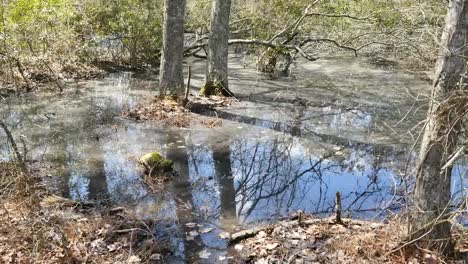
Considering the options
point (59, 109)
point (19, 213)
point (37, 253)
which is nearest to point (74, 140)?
point (59, 109)

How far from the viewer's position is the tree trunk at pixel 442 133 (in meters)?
4.09

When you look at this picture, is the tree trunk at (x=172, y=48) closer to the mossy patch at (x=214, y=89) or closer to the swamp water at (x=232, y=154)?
the mossy patch at (x=214, y=89)

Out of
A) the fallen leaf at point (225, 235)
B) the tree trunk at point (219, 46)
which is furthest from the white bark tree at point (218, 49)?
the fallen leaf at point (225, 235)

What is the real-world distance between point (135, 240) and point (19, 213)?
1385 millimetres

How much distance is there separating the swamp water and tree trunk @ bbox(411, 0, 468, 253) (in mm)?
380

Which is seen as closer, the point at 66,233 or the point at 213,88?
the point at 66,233

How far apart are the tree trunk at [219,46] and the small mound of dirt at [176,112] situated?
0.79 m

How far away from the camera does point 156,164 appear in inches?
289

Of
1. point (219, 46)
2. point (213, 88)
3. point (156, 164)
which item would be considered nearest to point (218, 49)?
point (219, 46)

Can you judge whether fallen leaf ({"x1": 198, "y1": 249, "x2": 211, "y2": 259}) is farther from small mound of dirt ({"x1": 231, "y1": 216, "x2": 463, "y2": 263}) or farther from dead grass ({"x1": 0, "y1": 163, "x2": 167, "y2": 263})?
dead grass ({"x1": 0, "y1": 163, "x2": 167, "y2": 263})

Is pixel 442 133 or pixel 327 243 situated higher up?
pixel 442 133

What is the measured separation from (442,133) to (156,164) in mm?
4430

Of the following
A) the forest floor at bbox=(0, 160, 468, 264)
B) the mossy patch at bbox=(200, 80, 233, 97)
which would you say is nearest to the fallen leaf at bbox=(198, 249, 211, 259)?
the forest floor at bbox=(0, 160, 468, 264)

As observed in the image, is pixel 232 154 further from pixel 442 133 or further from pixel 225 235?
pixel 442 133
